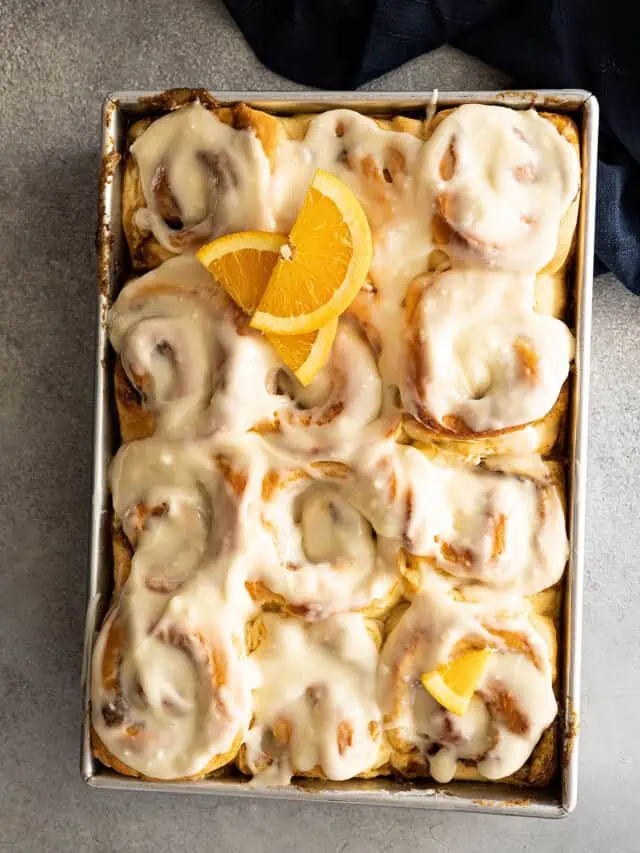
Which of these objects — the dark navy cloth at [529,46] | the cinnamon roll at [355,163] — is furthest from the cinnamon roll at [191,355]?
the dark navy cloth at [529,46]

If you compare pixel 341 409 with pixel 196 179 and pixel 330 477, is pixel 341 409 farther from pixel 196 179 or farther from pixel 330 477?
pixel 196 179

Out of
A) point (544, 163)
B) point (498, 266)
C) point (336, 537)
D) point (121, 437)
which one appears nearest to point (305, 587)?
point (336, 537)

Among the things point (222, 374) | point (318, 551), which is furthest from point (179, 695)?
point (222, 374)

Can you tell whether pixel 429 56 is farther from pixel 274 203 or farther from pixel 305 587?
pixel 305 587

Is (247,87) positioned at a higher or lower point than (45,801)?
higher

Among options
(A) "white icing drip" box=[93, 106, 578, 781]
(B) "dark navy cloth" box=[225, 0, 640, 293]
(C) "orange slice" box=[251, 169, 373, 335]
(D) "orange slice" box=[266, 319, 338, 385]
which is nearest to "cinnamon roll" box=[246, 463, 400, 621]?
(A) "white icing drip" box=[93, 106, 578, 781]

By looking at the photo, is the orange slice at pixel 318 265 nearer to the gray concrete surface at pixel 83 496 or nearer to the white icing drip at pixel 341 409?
the white icing drip at pixel 341 409
